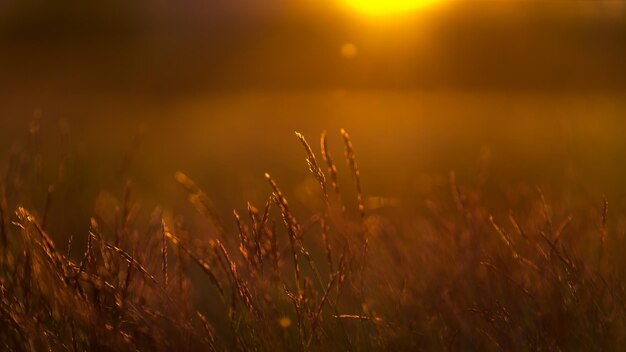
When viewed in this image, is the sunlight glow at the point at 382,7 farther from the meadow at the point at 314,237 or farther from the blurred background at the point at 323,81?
the meadow at the point at 314,237

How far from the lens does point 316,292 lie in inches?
68.6

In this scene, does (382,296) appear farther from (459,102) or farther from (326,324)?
(459,102)

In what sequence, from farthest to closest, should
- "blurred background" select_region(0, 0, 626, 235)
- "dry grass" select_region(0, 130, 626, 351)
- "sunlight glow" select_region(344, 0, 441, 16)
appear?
"sunlight glow" select_region(344, 0, 441, 16) → "blurred background" select_region(0, 0, 626, 235) → "dry grass" select_region(0, 130, 626, 351)

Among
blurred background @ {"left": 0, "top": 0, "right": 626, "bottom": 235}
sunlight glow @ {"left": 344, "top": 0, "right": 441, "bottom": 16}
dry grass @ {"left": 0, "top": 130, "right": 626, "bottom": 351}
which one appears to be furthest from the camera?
sunlight glow @ {"left": 344, "top": 0, "right": 441, "bottom": 16}

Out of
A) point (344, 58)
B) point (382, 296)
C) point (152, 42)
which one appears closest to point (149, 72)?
point (152, 42)

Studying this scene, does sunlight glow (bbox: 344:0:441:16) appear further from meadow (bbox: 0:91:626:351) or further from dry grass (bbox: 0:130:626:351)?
dry grass (bbox: 0:130:626:351)

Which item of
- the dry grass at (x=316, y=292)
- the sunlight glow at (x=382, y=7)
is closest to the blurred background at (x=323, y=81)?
the sunlight glow at (x=382, y=7)

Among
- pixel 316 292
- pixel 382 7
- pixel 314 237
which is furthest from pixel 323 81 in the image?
pixel 316 292

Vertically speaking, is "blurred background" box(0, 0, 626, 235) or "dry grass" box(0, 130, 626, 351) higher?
"dry grass" box(0, 130, 626, 351)

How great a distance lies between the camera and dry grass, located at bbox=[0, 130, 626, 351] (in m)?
1.45

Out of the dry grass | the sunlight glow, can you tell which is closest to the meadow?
the dry grass

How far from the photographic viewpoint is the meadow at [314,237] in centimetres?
151

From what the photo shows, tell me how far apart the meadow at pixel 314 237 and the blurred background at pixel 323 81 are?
0.11m

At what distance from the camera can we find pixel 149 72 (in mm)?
14688
